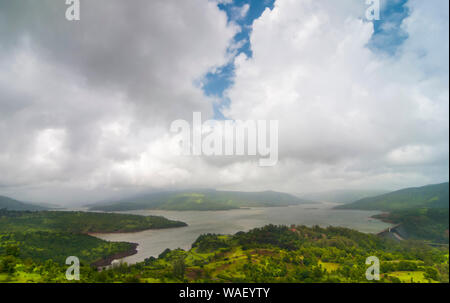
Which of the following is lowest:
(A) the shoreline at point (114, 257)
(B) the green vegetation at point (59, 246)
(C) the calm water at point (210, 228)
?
(C) the calm water at point (210, 228)

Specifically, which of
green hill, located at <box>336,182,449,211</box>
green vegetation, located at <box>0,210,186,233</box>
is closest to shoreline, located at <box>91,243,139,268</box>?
green vegetation, located at <box>0,210,186,233</box>

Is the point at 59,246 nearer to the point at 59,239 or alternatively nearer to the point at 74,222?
the point at 59,239

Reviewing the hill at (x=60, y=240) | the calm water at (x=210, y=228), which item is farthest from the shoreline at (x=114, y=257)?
the calm water at (x=210, y=228)

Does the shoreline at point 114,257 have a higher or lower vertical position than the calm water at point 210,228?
higher

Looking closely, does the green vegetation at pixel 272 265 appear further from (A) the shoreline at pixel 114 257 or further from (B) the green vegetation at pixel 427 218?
(B) the green vegetation at pixel 427 218

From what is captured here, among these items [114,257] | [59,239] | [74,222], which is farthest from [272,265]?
[74,222]
